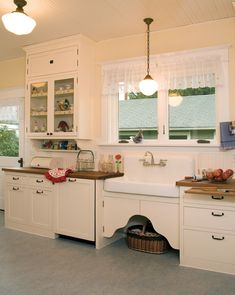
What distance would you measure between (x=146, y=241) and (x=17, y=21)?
8.53 ft

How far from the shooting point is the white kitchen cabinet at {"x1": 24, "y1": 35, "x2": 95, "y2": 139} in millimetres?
3953

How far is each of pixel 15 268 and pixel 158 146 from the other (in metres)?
2.08

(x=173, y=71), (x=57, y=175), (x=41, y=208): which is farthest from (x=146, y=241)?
(x=173, y=71)

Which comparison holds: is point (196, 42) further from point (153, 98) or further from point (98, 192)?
point (98, 192)

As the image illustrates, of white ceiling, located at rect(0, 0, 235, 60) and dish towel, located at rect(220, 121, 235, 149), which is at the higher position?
white ceiling, located at rect(0, 0, 235, 60)

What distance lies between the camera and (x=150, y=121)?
155 inches

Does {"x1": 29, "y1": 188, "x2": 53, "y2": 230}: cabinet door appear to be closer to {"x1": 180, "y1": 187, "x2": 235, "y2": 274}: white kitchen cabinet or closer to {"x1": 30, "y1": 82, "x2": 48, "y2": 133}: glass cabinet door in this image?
{"x1": 30, "y1": 82, "x2": 48, "y2": 133}: glass cabinet door

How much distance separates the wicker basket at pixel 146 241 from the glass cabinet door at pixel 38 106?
1914 millimetres

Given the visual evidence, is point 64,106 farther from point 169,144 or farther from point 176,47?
point 176,47

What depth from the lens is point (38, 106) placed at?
4.42 metres

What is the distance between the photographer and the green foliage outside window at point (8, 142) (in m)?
5.22

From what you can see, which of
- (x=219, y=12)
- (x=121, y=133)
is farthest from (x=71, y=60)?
(x=219, y=12)

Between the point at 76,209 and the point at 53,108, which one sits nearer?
the point at 76,209

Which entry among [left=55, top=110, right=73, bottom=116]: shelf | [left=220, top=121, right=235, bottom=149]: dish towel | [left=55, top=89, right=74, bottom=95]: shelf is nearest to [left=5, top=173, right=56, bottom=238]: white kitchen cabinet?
[left=55, top=110, right=73, bottom=116]: shelf
